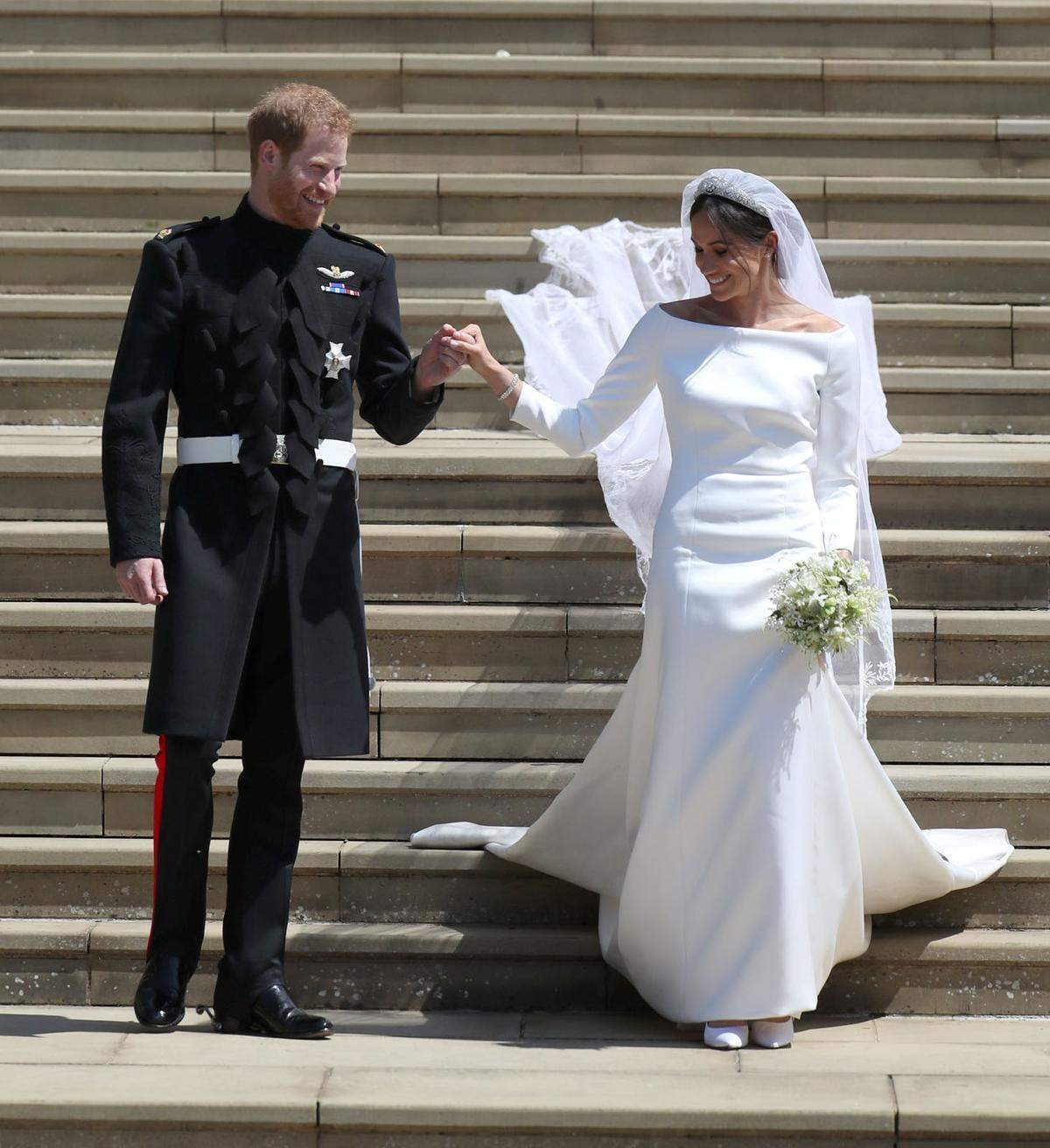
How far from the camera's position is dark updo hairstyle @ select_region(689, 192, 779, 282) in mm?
4043

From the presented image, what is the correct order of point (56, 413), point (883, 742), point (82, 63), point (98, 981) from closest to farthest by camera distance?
point (98, 981), point (883, 742), point (56, 413), point (82, 63)

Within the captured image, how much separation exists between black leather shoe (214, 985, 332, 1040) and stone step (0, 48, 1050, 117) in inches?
173

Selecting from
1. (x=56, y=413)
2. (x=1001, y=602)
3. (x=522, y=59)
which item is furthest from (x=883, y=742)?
(x=522, y=59)

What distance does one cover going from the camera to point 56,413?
19.7 feet

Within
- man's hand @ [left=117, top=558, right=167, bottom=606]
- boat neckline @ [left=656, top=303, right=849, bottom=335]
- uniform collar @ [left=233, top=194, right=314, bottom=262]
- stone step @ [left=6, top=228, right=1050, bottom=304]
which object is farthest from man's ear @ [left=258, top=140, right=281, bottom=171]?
stone step @ [left=6, top=228, right=1050, bottom=304]

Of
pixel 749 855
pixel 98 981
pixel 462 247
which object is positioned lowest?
pixel 98 981

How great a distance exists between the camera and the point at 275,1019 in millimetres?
4004

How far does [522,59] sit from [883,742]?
3726 mm

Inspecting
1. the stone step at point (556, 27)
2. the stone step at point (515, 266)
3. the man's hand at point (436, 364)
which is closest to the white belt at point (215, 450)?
the man's hand at point (436, 364)

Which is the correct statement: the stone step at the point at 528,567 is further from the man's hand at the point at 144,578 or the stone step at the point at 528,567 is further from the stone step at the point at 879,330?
the man's hand at the point at 144,578

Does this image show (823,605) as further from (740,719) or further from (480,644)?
(480,644)

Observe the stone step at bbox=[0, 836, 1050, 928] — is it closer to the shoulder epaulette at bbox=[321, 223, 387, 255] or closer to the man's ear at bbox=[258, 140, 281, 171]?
the shoulder epaulette at bbox=[321, 223, 387, 255]

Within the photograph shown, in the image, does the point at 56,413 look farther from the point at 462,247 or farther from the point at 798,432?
the point at 798,432

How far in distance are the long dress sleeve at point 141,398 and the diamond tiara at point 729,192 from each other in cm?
125
